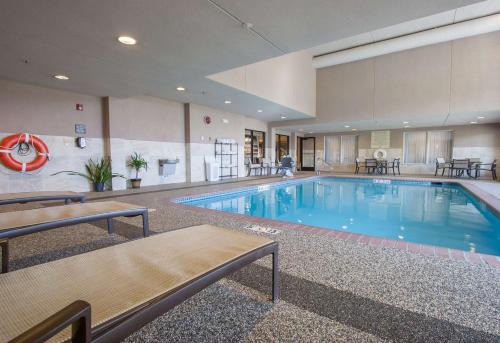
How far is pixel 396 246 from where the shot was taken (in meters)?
2.28

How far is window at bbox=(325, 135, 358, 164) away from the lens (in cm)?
1338

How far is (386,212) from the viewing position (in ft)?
16.1

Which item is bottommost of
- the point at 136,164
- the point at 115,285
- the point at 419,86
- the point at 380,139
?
the point at 115,285

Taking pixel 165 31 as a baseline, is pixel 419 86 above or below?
above

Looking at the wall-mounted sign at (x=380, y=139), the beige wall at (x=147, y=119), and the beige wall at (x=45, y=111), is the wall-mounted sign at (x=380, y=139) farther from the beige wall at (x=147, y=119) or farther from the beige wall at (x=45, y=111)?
the beige wall at (x=45, y=111)

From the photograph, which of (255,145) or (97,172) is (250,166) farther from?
(97,172)

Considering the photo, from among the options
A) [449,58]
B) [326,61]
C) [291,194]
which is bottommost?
→ [291,194]

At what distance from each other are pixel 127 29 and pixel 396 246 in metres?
3.80

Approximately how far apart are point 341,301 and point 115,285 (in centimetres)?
118

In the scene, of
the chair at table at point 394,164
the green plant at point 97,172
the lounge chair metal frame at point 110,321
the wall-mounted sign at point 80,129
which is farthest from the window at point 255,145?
the lounge chair metal frame at point 110,321

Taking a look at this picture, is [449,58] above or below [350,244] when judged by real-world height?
above

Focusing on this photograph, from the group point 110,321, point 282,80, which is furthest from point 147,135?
point 110,321

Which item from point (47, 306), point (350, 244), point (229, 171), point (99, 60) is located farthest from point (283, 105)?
point (47, 306)

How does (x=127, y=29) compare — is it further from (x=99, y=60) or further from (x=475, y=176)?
(x=475, y=176)
